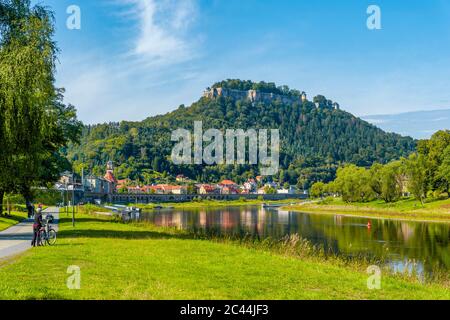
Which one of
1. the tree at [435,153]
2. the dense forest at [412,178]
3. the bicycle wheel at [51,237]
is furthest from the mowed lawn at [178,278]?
the tree at [435,153]

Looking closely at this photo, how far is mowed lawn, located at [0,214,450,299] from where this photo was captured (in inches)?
464

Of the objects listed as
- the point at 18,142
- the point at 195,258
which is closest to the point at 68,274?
the point at 195,258

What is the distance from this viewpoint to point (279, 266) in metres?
18.1

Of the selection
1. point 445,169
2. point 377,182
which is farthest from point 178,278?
point 377,182

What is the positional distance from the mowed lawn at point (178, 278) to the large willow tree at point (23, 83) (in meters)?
6.24

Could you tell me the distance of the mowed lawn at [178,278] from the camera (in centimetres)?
1178

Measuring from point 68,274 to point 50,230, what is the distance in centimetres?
1053

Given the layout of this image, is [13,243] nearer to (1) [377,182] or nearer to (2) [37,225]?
(2) [37,225]

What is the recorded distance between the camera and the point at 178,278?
1414 centimetres

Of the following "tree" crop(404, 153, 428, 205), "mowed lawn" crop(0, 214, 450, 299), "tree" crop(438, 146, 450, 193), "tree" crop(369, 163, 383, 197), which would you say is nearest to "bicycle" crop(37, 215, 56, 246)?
"mowed lawn" crop(0, 214, 450, 299)

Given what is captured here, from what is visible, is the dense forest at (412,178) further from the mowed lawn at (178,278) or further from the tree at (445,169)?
the mowed lawn at (178,278)

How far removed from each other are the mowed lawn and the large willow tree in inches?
246

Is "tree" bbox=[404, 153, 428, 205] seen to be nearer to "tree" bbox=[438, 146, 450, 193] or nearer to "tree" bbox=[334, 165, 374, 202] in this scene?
"tree" bbox=[438, 146, 450, 193]
